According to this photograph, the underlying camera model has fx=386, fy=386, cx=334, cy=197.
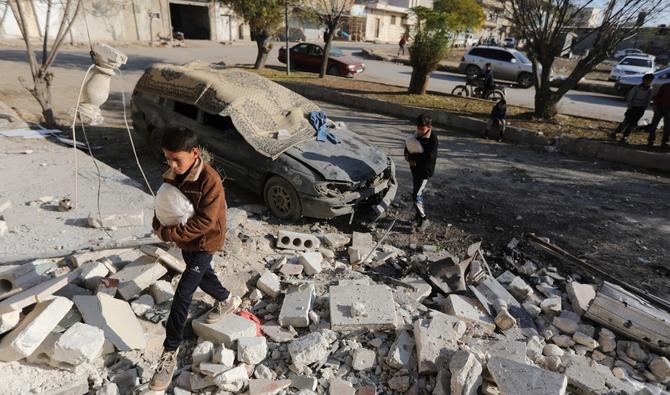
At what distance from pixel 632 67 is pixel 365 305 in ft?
76.6

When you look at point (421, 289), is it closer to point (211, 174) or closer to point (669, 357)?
point (669, 357)

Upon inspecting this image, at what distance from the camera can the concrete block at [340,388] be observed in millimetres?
2883

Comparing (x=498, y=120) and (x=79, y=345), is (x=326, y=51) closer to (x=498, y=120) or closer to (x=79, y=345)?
(x=498, y=120)

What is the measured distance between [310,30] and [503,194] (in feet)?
134

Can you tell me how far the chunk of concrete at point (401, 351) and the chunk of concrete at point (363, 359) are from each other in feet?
0.41

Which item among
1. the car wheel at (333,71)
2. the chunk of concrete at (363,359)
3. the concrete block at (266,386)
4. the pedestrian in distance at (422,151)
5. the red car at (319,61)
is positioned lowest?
the concrete block at (266,386)

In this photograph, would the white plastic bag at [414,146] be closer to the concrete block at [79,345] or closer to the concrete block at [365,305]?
the concrete block at [365,305]

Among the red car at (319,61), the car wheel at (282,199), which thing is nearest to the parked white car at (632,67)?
the red car at (319,61)

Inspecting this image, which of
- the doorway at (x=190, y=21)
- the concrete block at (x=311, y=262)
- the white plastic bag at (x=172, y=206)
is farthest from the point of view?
the doorway at (x=190, y=21)

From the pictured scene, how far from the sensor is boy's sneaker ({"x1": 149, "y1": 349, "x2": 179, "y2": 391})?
2705 millimetres

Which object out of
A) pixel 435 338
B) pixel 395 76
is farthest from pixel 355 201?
pixel 395 76

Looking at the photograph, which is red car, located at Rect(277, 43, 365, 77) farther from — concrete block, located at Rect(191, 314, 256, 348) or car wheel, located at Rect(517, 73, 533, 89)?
concrete block, located at Rect(191, 314, 256, 348)

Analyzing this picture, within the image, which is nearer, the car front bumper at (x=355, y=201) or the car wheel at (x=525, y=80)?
the car front bumper at (x=355, y=201)

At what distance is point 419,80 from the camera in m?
14.1
